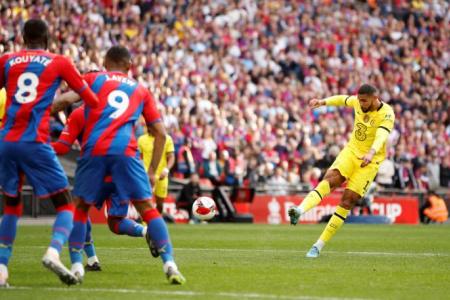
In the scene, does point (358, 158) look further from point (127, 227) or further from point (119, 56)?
point (119, 56)

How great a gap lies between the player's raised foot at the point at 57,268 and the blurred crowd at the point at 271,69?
17.9m

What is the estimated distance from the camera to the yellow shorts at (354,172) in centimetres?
1609

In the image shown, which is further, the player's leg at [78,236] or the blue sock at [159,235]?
the player's leg at [78,236]

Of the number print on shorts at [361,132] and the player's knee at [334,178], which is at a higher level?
the number print on shorts at [361,132]

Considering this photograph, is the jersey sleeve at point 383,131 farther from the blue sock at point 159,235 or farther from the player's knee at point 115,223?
the blue sock at point 159,235

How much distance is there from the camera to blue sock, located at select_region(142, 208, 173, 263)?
1086 cm

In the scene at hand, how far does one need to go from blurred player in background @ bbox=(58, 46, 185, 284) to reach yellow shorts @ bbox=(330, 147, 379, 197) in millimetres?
5548

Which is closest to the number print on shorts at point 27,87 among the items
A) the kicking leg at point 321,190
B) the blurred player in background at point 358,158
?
the kicking leg at point 321,190

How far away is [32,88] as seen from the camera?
10.7 meters

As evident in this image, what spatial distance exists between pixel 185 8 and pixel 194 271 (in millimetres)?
24516

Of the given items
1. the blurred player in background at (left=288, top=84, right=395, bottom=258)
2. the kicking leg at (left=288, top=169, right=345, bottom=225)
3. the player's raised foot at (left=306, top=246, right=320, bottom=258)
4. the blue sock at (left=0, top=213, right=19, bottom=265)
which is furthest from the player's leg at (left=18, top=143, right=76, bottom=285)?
the blurred player in background at (left=288, top=84, right=395, bottom=258)

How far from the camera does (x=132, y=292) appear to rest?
33.8 ft

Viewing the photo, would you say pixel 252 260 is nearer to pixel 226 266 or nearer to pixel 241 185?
pixel 226 266

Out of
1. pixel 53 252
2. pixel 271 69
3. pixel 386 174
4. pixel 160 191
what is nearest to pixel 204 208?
pixel 160 191
